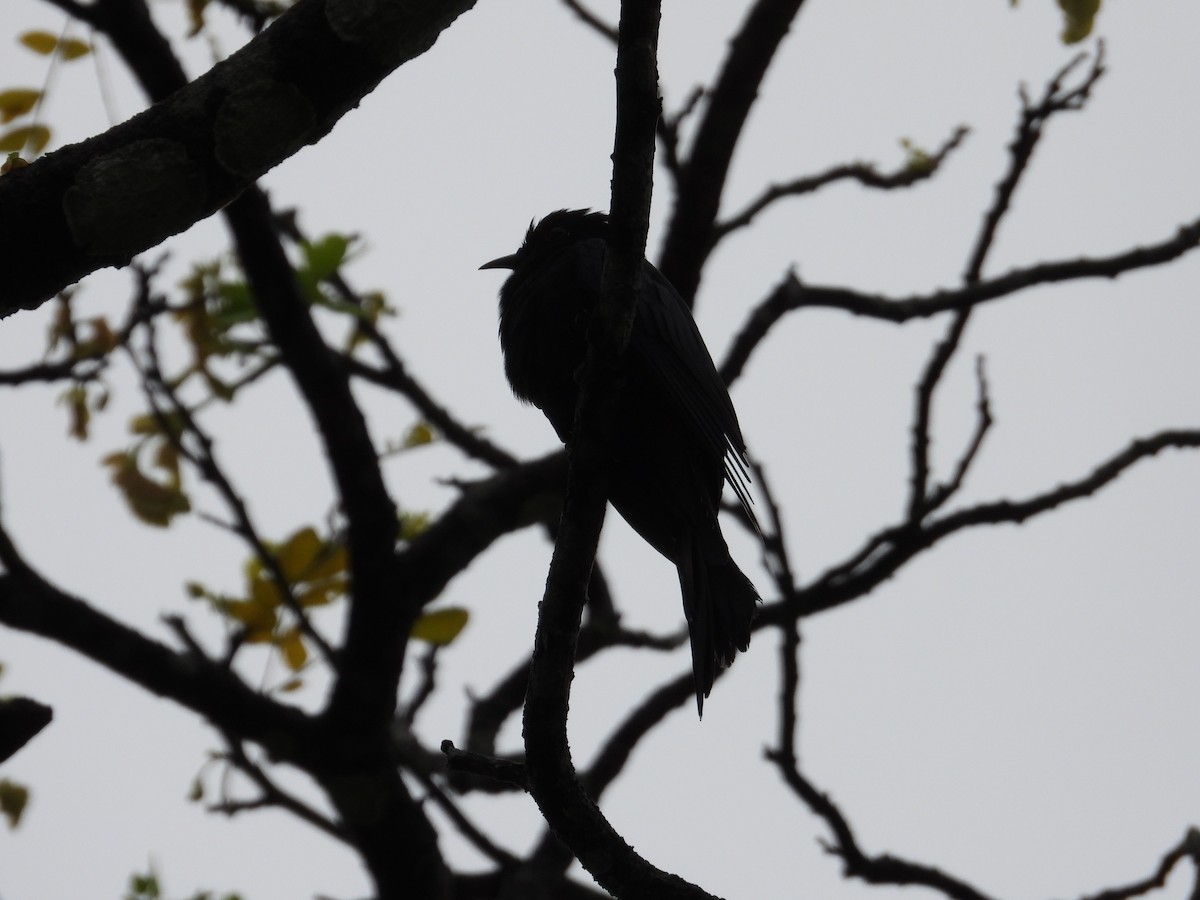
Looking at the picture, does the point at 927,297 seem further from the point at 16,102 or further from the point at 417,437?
the point at 16,102

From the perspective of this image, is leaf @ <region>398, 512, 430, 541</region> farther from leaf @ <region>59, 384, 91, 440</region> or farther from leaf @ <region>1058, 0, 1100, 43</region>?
leaf @ <region>1058, 0, 1100, 43</region>

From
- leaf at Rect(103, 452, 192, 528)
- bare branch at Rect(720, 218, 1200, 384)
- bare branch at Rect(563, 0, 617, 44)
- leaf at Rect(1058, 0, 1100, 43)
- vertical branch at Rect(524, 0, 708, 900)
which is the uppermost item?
bare branch at Rect(563, 0, 617, 44)

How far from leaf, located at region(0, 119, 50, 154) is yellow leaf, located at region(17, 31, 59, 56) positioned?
28 centimetres

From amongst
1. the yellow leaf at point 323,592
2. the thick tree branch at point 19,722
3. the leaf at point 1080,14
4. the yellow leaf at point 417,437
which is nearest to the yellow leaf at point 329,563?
the yellow leaf at point 323,592

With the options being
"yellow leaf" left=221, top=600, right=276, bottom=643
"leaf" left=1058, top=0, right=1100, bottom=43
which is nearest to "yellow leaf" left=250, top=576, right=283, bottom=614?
"yellow leaf" left=221, top=600, right=276, bottom=643

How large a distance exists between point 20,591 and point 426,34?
212 cm

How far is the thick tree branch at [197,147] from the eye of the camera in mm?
1977

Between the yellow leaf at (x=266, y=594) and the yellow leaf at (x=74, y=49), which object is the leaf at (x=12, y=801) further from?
the yellow leaf at (x=74, y=49)

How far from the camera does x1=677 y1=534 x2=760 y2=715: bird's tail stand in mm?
3284

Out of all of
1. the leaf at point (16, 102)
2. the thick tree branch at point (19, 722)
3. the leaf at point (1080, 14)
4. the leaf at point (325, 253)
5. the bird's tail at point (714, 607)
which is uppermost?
the leaf at point (325, 253)

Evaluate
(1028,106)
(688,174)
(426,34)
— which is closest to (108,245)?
(426,34)

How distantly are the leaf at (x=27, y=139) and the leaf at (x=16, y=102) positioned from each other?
0.04 m

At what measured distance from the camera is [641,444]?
3.72 meters

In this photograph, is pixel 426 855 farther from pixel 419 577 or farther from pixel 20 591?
pixel 20 591
